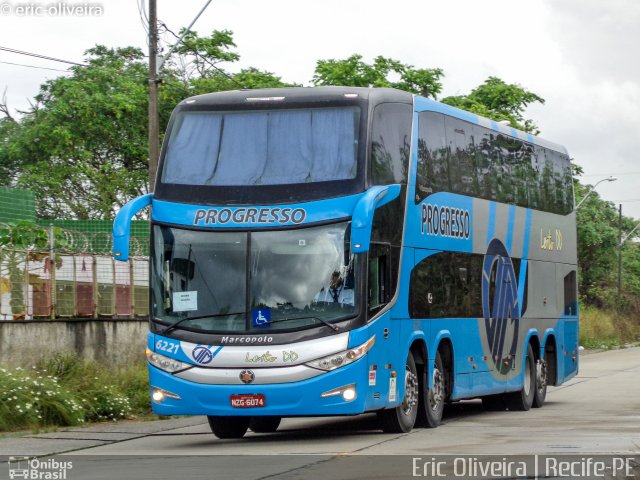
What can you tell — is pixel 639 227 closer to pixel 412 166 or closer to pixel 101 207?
pixel 101 207

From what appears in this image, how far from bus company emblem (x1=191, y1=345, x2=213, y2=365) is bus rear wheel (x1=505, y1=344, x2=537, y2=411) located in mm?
8413

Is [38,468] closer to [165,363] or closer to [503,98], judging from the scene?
[165,363]

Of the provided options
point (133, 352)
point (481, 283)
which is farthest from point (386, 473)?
point (133, 352)

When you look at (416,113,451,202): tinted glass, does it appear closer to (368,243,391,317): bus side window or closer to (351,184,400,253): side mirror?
(368,243,391,317): bus side window

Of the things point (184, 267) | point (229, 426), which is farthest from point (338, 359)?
point (229, 426)

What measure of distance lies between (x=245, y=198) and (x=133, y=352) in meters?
9.78

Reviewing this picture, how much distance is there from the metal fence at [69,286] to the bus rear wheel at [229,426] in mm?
5064

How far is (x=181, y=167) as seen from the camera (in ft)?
57.1

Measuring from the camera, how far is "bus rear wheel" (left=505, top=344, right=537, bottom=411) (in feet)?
76.9

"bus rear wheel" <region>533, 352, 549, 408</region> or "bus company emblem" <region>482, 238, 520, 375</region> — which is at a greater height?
"bus company emblem" <region>482, 238, 520, 375</region>

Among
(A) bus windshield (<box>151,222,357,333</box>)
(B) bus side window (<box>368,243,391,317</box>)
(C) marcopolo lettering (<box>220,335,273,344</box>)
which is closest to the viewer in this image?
(C) marcopolo lettering (<box>220,335,273,344</box>)

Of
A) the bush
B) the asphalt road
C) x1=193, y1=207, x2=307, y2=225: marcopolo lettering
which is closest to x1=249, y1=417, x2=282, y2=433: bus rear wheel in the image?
the asphalt road

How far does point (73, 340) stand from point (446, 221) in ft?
23.9

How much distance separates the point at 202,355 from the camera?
1653 centimetres
